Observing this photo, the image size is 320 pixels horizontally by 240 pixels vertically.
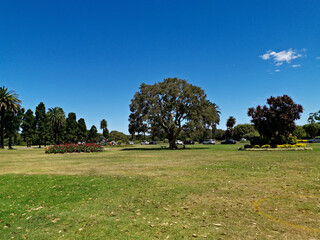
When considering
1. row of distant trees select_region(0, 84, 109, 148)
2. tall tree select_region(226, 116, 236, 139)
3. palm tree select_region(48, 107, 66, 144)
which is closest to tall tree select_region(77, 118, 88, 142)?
row of distant trees select_region(0, 84, 109, 148)

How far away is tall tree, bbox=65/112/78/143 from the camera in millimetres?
73688

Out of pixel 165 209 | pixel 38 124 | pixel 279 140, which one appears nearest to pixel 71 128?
pixel 38 124

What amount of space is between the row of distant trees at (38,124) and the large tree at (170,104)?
31.8 metres

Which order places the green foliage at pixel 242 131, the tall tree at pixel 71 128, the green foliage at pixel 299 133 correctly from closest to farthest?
the green foliage at pixel 299 133, the tall tree at pixel 71 128, the green foliage at pixel 242 131

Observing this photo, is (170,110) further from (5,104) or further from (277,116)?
(5,104)

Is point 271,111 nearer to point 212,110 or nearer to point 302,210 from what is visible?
point 212,110

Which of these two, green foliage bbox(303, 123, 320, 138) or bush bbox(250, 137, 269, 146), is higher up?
green foliage bbox(303, 123, 320, 138)

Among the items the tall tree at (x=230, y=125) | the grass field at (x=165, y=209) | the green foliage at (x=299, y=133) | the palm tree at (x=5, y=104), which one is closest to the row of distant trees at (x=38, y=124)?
the palm tree at (x=5, y=104)

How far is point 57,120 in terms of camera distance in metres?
71.0

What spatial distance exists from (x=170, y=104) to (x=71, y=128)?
47.5 metres

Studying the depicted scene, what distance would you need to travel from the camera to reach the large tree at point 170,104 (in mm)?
39438

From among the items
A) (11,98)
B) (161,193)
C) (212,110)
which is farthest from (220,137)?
(161,193)

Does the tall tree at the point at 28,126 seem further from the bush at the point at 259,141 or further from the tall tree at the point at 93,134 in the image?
the bush at the point at 259,141

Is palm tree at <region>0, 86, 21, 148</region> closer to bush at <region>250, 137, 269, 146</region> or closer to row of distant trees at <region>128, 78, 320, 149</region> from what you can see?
row of distant trees at <region>128, 78, 320, 149</region>
